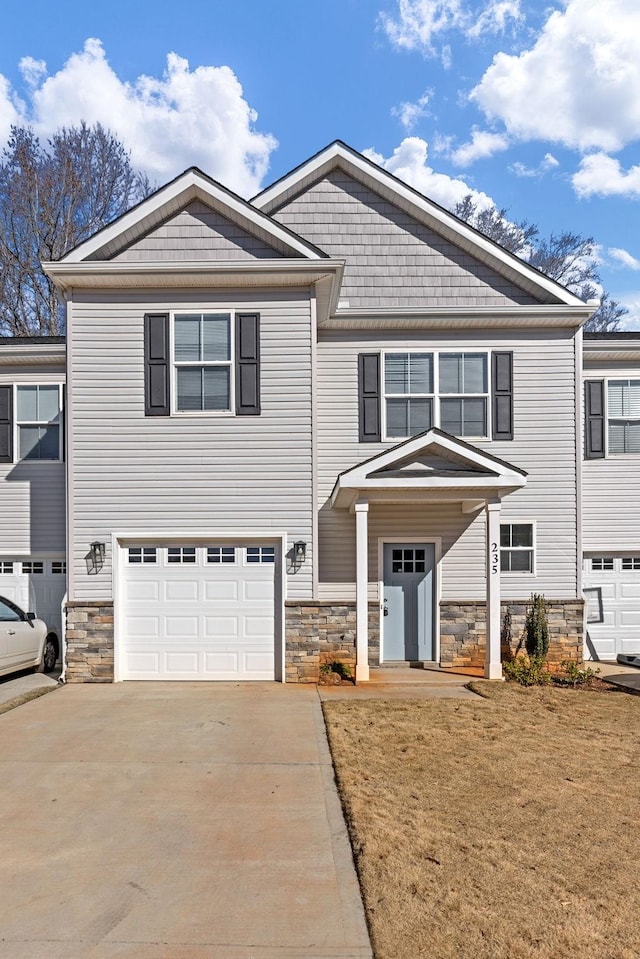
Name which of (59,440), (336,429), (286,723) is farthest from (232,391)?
(286,723)

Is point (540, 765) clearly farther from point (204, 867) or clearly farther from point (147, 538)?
point (147, 538)

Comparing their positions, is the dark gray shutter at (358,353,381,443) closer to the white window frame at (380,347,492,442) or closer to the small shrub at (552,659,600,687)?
the white window frame at (380,347,492,442)

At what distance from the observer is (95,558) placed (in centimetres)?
1058

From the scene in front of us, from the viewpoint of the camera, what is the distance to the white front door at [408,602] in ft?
39.2

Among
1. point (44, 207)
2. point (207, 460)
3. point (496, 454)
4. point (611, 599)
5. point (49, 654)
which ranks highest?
point (44, 207)

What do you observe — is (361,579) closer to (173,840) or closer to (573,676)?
(573,676)

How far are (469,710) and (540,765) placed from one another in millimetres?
2238

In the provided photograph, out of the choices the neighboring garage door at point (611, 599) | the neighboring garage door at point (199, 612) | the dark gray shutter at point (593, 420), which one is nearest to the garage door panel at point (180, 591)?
the neighboring garage door at point (199, 612)

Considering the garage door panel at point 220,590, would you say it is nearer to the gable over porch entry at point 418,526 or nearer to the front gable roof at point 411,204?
the gable over porch entry at point 418,526

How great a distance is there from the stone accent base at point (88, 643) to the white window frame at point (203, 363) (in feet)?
10.8

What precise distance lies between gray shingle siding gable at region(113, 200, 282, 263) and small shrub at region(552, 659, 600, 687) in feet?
26.2

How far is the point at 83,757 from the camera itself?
684 cm

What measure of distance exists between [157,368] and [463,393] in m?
5.22

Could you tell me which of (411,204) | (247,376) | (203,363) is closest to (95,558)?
(203,363)
